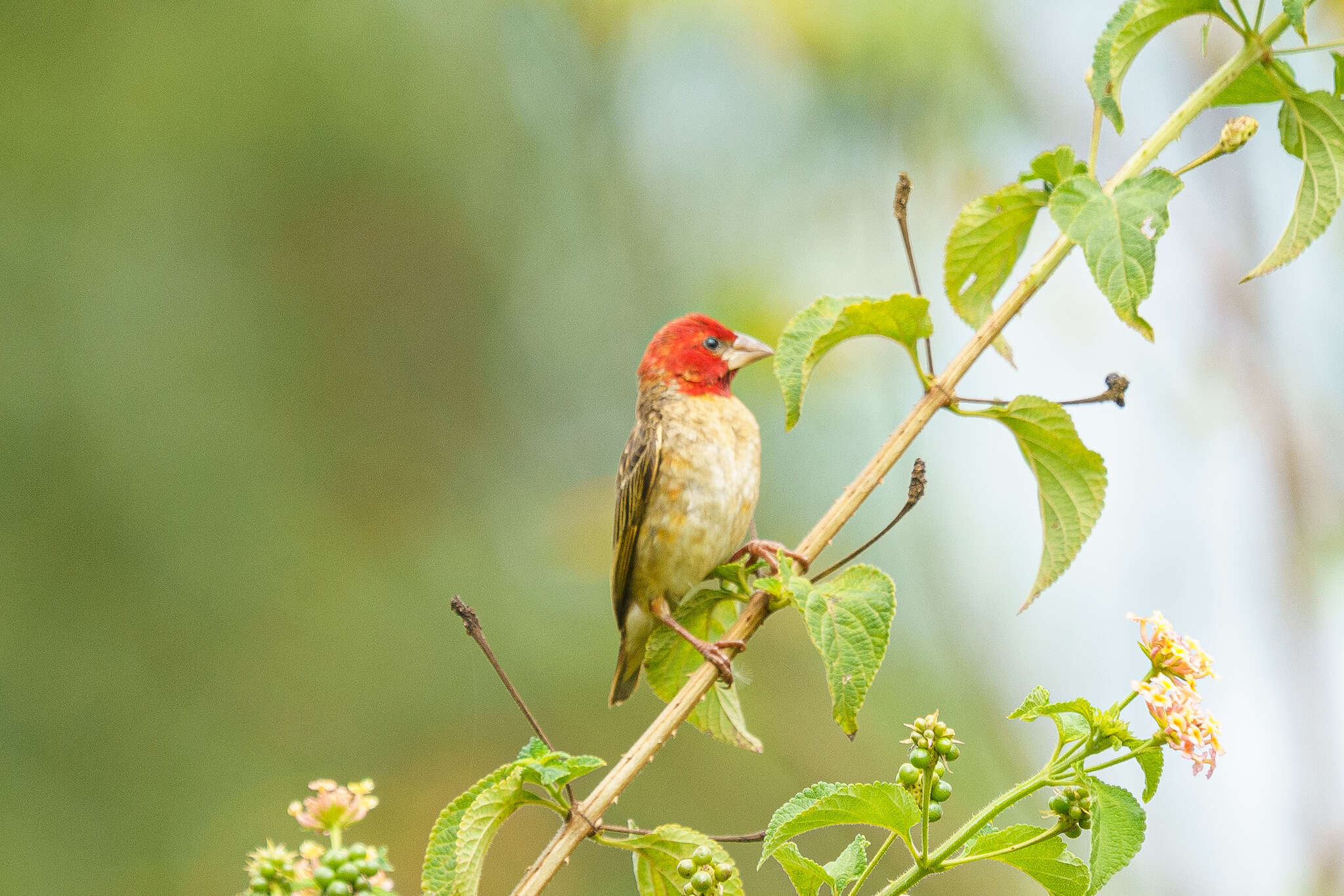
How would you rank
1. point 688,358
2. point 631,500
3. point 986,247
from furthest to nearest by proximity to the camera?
point 688,358 → point 631,500 → point 986,247

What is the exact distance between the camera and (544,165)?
31.3ft

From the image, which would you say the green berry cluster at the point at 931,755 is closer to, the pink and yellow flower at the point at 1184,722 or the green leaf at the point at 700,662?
the pink and yellow flower at the point at 1184,722

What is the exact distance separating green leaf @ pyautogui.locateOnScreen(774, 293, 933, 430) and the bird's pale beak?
5.38 feet

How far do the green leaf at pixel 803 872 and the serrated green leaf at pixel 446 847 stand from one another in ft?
1.26

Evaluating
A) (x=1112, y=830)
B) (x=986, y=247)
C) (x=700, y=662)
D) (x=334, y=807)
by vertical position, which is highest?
(x=986, y=247)

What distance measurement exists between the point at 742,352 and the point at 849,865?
2.26 meters

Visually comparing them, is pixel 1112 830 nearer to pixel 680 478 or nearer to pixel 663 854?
pixel 663 854

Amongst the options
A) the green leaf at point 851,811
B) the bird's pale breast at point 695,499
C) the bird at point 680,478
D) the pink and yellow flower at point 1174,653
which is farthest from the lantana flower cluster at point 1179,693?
the bird's pale breast at point 695,499

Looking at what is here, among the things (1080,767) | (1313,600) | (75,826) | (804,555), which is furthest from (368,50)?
(1080,767)

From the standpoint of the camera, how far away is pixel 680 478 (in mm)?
3320

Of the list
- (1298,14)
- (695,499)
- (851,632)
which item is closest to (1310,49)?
(1298,14)

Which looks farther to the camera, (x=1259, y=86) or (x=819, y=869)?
(x=1259, y=86)

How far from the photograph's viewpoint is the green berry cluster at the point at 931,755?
140 centimetres

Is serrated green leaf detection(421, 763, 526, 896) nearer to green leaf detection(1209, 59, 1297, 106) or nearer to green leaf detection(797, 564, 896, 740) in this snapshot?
green leaf detection(797, 564, 896, 740)
